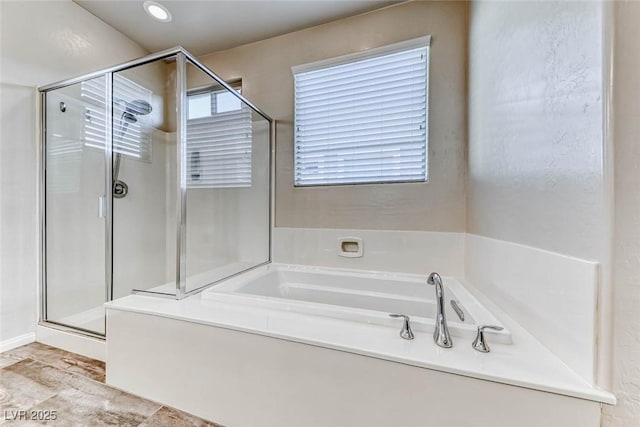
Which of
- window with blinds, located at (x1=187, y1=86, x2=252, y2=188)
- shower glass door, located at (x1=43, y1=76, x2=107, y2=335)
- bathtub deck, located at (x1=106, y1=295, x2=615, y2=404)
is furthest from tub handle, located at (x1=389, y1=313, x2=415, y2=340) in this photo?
shower glass door, located at (x1=43, y1=76, x2=107, y2=335)

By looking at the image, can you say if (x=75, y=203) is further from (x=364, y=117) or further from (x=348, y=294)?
(x=364, y=117)

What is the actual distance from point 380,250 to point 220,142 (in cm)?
153

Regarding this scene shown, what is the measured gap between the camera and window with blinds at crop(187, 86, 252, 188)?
71.4 inches

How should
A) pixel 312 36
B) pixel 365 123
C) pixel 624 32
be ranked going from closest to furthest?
pixel 624 32, pixel 365 123, pixel 312 36

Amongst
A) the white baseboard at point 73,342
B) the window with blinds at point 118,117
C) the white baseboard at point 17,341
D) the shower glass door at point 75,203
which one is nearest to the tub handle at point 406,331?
the white baseboard at point 73,342

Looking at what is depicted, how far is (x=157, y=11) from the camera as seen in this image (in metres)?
1.98

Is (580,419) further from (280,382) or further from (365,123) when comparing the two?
(365,123)

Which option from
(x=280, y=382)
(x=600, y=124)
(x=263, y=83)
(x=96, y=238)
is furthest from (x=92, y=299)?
(x=600, y=124)

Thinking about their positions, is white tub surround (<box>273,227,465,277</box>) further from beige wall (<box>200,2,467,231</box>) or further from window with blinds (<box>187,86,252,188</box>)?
window with blinds (<box>187,86,252,188</box>)

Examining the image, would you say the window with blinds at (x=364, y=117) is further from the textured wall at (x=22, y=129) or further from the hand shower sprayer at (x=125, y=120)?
the textured wall at (x=22, y=129)

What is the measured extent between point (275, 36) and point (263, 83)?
1.29ft

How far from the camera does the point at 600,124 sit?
67 centimetres

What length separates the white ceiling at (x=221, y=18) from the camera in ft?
6.23

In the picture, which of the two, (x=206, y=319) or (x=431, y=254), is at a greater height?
(x=431, y=254)
